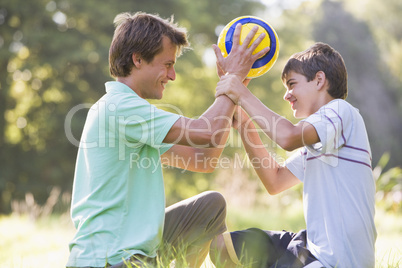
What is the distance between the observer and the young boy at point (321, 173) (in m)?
2.71

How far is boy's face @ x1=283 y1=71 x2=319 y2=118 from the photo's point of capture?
3078 mm

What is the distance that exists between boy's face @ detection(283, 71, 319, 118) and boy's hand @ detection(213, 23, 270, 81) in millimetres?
295

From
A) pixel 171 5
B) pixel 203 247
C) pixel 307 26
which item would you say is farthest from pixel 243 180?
pixel 307 26

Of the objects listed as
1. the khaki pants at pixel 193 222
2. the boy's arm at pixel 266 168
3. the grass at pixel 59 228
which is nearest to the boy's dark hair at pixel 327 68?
the boy's arm at pixel 266 168

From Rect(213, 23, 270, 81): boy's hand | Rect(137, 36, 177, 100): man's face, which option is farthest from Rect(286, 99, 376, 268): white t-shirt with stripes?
Rect(137, 36, 177, 100): man's face

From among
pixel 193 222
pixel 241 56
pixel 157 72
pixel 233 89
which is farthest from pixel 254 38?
pixel 193 222

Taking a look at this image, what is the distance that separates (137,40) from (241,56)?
28.3 inches

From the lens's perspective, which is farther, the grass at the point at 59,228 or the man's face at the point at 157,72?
the grass at the point at 59,228

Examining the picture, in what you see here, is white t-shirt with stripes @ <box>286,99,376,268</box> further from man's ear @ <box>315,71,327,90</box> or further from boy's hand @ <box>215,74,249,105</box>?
boy's hand @ <box>215,74,249,105</box>

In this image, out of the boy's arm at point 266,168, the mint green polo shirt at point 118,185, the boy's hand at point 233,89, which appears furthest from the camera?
the boy's arm at point 266,168

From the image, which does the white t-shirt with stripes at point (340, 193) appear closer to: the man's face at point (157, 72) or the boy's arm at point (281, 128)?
the boy's arm at point (281, 128)

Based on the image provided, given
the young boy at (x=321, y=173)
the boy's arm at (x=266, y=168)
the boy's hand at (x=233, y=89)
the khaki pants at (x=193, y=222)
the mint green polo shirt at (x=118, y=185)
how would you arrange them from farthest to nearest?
the boy's arm at (x=266, y=168) → the khaki pants at (x=193, y=222) → the boy's hand at (x=233, y=89) → the young boy at (x=321, y=173) → the mint green polo shirt at (x=118, y=185)

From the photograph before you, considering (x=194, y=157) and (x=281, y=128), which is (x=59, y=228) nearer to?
(x=194, y=157)

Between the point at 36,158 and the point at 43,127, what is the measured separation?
3.42 feet
